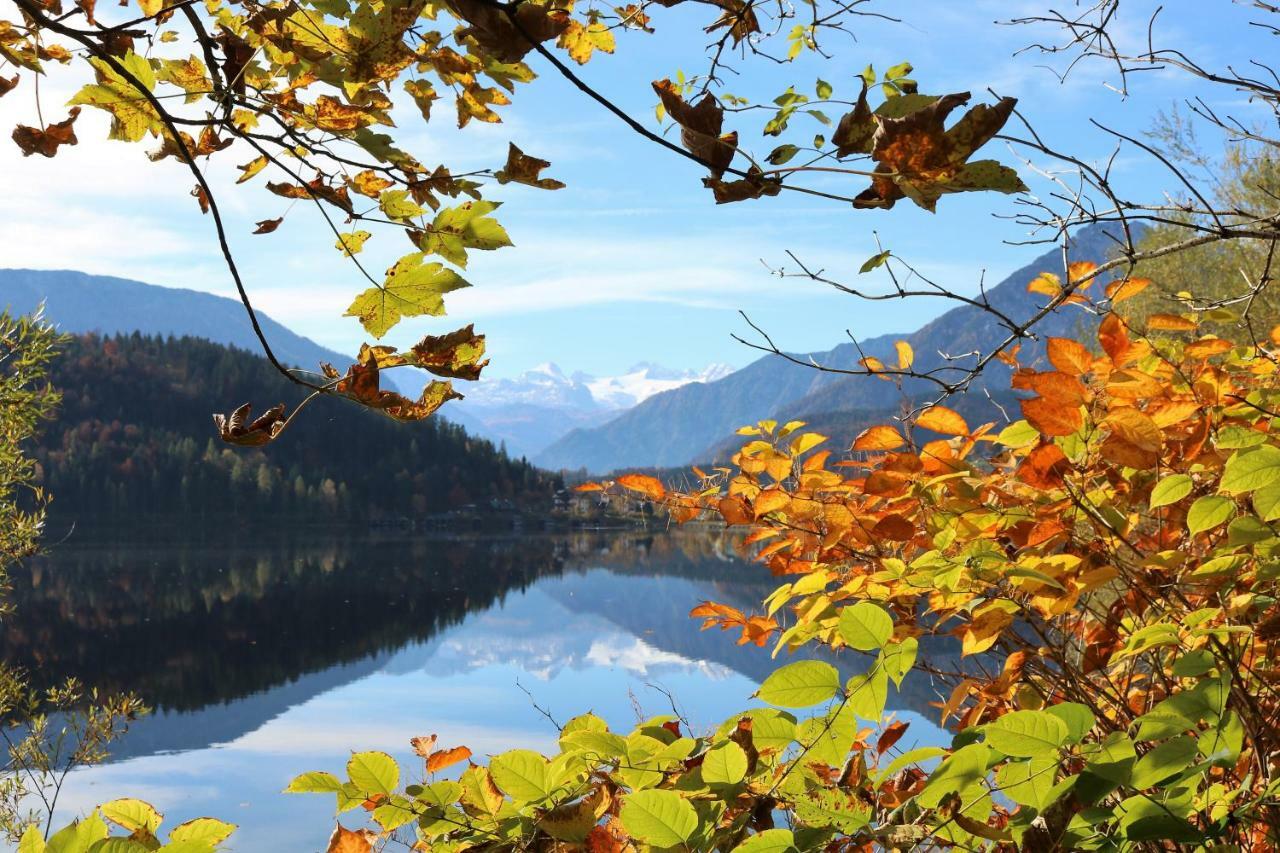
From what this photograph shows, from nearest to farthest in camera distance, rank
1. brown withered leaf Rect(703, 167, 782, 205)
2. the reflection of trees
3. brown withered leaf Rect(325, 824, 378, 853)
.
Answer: brown withered leaf Rect(703, 167, 782, 205), brown withered leaf Rect(325, 824, 378, 853), the reflection of trees

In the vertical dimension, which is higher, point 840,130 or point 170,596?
point 840,130

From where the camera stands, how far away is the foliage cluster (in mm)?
936

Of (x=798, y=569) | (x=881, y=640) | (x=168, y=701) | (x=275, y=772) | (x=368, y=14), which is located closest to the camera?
(x=881, y=640)

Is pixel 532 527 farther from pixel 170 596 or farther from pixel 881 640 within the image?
pixel 881 640

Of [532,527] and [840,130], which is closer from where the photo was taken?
[840,130]

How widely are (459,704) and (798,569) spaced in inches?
1005

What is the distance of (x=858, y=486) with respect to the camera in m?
1.70

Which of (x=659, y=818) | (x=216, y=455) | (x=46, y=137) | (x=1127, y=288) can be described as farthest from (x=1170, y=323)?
(x=216, y=455)

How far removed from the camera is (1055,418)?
1205 mm

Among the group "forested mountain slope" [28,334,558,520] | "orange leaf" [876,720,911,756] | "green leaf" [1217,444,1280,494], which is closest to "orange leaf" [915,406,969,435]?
"green leaf" [1217,444,1280,494]

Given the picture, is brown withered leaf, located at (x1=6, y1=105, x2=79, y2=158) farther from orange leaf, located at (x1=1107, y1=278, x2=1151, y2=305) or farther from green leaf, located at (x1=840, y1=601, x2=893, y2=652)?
orange leaf, located at (x1=1107, y1=278, x2=1151, y2=305)

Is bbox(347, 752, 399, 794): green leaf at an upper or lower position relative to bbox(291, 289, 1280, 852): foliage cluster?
lower

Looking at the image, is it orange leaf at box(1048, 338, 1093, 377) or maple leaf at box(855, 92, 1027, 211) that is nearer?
maple leaf at box(855, 92, 1027, 211)

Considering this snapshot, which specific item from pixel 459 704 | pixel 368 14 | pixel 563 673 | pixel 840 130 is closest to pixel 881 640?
pixel 840 130
